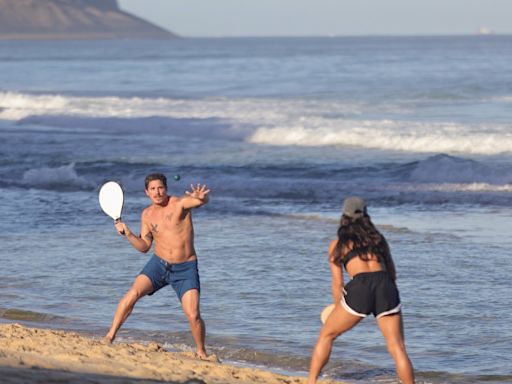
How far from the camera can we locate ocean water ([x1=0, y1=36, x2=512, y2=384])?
9.52 m

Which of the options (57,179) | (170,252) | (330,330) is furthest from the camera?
(57,179)

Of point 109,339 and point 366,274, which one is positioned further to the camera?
point 109,339

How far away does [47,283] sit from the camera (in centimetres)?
1166

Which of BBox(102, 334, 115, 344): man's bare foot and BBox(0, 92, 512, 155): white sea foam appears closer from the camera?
BBox(102, 334, 115, 344): man's bare foot

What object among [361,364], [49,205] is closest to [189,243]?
[361,364]

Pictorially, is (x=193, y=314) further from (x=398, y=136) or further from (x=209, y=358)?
(x=398, y=136)

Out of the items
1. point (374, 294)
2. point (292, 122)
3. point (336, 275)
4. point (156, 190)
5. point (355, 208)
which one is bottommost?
point (374, 294)

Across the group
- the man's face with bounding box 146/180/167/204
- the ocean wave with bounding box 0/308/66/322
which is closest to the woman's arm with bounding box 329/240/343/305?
the man's face with bounding box 146/180/167/204

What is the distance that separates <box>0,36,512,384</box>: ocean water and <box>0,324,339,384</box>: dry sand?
0.67 meters

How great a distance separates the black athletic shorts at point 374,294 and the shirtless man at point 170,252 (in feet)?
5.64

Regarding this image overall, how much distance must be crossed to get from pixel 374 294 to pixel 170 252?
199 centimetres

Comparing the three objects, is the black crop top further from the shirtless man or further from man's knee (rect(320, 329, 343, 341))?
the shirtless man

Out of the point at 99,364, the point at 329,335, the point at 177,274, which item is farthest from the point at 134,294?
the point at 329,335

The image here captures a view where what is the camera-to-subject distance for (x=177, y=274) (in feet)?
28.0
